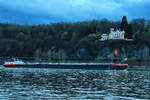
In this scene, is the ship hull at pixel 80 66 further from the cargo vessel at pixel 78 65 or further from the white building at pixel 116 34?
the white building at pixel 116 34

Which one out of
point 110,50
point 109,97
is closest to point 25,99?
point 109,97

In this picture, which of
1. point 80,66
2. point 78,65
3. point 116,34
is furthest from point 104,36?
point 80,66

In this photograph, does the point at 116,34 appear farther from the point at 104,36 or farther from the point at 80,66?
the point at 80,66

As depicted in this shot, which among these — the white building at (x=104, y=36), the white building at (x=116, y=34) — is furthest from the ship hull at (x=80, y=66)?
the white building at (x=104, y=36)

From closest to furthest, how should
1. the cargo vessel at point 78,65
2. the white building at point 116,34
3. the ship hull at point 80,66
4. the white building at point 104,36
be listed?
the ship hull at point 80,66
the cargo vessel at point 78,65
the white building at point 116,34
the white building at point 104,36

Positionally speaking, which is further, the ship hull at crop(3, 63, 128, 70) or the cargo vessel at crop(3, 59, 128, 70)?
the cargo vessel at crop(3, 59, 128, 70)

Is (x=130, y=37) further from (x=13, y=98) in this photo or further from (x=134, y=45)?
(x=13, y=98)

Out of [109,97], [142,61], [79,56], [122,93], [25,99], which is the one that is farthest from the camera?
[79,56]

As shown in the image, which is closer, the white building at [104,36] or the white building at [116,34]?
the white building at [116,34]

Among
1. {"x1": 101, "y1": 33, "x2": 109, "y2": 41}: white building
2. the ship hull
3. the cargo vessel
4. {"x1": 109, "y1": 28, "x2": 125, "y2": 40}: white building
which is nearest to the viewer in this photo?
the ship hull

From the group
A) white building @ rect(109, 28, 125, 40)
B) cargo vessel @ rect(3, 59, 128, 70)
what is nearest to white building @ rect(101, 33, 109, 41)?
white building @ rect(109, 28, 125, 40)

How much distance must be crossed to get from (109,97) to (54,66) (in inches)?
3193

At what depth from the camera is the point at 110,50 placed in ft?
588

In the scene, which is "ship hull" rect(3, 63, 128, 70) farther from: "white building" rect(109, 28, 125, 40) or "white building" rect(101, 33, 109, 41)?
"white building" rect(101, 33, 109, 41)
